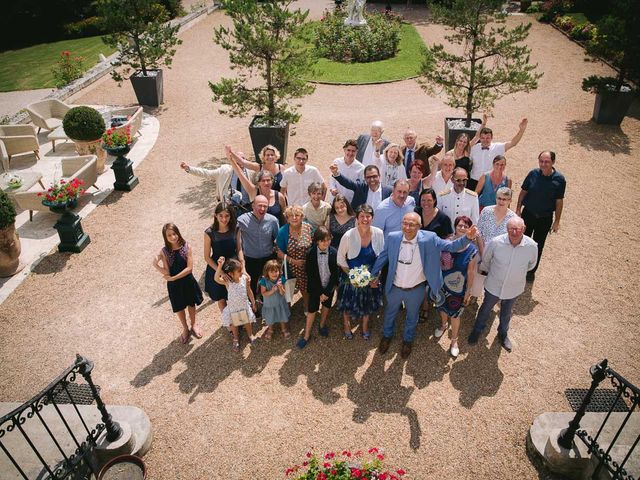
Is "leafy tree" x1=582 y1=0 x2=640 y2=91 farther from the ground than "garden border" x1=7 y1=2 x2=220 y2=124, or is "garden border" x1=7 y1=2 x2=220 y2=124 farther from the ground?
"leafy tree" x1=582 y1=0 x2=640 y2=91

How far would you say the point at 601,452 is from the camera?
189 inches

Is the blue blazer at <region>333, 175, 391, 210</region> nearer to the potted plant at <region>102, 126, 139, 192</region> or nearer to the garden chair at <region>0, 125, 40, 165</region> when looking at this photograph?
the potted plant at <region>102, 126, 139, 192</region>

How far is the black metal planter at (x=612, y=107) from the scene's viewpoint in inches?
509

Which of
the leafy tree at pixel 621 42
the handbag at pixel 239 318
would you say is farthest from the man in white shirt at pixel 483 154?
the leafy tree at pixel 621 42

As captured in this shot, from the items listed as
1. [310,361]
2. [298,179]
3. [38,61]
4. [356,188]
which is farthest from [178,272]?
[38,61]

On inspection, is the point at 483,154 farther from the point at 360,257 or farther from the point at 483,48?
the point at 483,48

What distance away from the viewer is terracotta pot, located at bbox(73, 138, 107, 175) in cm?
1208

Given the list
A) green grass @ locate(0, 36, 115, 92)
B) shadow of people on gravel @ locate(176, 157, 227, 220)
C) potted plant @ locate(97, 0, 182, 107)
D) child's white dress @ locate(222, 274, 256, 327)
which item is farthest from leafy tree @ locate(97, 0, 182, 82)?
child's white dress @ locate(222, 274, 256, 327)

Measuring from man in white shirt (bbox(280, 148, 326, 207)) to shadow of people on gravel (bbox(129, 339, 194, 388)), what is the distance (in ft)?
9.97

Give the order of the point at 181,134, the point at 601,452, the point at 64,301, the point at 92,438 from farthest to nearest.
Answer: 1. the point at 181,134
2. the point at 64,301
3. the point at 92,438
4. the point at 601,452

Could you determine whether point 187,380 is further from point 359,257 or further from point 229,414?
point 359,257

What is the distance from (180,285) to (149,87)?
1113 cm

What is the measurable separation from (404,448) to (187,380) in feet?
10.00

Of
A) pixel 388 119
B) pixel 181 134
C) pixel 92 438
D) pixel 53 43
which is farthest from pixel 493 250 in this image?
pixel 53 43
